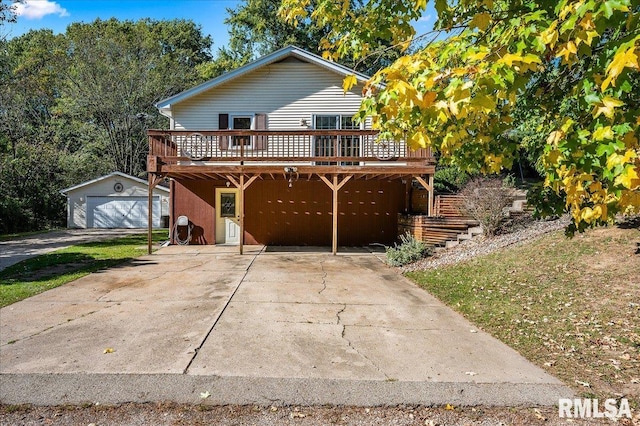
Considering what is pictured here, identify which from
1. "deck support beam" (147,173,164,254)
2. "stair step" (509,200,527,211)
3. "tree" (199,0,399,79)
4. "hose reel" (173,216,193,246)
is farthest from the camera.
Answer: "tree" (199,0,399,79)

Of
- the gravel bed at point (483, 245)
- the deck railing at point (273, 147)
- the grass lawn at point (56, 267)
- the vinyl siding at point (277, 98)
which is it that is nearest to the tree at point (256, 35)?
the vinyl siding at point (277, 98)

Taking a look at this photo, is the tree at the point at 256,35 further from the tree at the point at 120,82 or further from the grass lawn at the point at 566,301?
the grass lawn at the point at 566,301

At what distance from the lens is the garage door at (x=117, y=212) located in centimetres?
2255

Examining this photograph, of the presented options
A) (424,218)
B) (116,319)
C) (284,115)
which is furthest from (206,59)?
(116,319)

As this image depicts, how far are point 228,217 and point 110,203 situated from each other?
39.4 ft

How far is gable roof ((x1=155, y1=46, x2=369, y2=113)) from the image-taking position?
13.4m

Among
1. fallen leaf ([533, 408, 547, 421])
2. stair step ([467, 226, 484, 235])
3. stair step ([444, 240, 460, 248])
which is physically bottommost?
fallen leaf ([533, 408, 547, 421])

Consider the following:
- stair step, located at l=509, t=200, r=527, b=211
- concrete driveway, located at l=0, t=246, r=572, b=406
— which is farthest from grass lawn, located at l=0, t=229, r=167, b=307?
stair step, located at l=509, t=200, r=527, b=211

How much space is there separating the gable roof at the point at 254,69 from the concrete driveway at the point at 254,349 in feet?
25.3

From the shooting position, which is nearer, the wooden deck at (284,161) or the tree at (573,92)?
the tree at (573,92)

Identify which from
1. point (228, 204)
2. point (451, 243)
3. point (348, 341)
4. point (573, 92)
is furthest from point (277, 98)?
point (573, 92)

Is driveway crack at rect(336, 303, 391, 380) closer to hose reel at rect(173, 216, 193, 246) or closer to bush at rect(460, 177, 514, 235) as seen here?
bush at rect(460, 177, 514, 235)

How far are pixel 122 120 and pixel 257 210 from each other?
60.4 feet

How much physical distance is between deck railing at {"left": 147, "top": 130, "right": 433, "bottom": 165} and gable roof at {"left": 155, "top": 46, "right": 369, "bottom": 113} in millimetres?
1262
